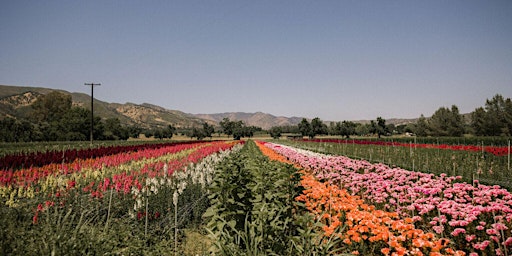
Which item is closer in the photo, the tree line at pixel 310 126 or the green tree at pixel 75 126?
the tree line at pixel 310 126

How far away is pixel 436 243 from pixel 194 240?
3815 millimetres

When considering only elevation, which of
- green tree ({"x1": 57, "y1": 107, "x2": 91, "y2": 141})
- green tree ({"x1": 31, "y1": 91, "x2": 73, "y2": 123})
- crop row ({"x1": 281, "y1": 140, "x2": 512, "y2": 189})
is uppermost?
green tree ({"x1": 31, "y1": 91, "x2": 73, "y2": 123})

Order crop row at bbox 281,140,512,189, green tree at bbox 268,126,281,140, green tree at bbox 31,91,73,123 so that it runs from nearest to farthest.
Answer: crop row at bbox 281,140,512,189 → green tree at bbox 31,91,73,123 → green tree at bbox 268,126,281,140

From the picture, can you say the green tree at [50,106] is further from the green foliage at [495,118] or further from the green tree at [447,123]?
the green foliage at [495,118]

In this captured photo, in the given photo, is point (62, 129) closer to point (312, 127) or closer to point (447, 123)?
point (312, 127)

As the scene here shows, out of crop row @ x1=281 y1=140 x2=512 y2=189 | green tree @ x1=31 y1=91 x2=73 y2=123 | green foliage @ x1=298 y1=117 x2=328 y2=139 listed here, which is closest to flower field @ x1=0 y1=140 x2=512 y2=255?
crop row @ x1=281 y1=140 x2=512 y2=189

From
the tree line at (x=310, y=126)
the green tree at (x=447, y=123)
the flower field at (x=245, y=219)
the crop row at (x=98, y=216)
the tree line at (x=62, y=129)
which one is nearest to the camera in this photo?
the crop row at (x=98, y=216)

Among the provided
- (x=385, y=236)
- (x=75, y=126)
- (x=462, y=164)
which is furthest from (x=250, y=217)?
(x=75, y=126)

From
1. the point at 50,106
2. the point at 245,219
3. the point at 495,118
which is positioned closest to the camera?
the point at 245,219

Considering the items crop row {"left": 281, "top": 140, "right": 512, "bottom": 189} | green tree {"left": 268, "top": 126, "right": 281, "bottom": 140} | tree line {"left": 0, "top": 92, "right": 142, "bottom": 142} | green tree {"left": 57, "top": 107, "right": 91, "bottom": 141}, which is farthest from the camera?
green tree {"left": 268, "top": 126, "right": 281, "bottom": 140}

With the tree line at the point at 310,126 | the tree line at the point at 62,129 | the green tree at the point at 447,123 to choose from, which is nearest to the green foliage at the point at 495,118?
the tree line at the point at 310,126

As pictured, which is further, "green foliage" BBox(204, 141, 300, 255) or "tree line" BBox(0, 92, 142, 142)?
"tree line" BBox(0, 92, 142, 142)

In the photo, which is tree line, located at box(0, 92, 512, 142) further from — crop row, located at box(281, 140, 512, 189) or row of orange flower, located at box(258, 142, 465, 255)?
row of orange flower, located at box(258, 142, 465, 255)

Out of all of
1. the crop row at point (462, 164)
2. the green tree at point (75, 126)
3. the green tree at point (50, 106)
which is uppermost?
the green tree at point (50, 106)
